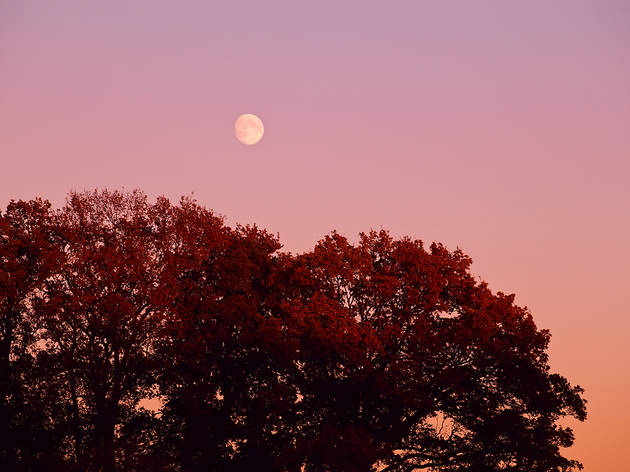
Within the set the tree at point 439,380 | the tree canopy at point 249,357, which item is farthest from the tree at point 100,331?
the tree at point 439,380

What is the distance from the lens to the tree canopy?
4594cm

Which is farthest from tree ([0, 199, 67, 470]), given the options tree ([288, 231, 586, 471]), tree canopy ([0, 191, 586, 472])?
tree ([288, 231, 586, 471])

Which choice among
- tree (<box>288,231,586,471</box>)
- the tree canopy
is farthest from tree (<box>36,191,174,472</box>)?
tree (<box>288,231,586,471</box>)

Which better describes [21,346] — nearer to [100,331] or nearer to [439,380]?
[100,331]

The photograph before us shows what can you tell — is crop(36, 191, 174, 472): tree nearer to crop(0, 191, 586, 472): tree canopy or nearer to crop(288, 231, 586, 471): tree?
crop(0, 191, 586, 472): tree canopy

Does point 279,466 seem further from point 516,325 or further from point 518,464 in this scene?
point 516,325

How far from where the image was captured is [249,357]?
50.7m

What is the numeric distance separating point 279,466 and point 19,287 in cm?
1936

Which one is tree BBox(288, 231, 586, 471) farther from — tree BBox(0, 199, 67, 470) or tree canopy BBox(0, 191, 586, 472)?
tree BBox(0, 199, 67, 470)

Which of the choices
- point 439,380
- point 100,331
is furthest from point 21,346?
point 439,380

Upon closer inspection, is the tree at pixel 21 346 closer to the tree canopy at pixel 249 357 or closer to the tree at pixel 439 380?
the tree canopy at pixel 249 357

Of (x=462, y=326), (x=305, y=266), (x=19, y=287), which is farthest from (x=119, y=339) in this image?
(x=462, y=326)

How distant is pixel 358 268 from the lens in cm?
5109

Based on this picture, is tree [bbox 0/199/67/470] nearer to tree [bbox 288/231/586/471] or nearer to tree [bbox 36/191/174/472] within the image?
tree [bbox 36/191/174/472]
